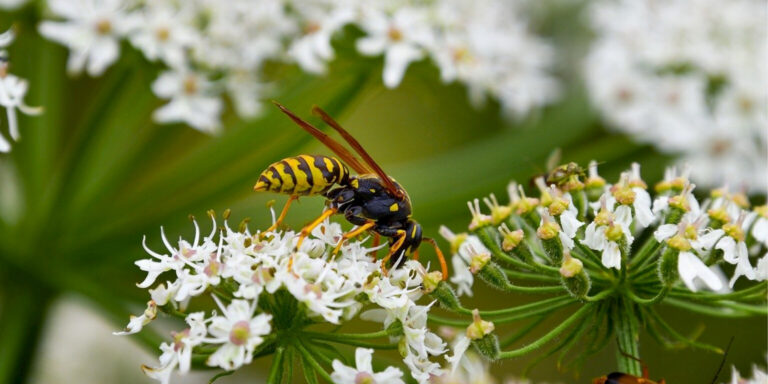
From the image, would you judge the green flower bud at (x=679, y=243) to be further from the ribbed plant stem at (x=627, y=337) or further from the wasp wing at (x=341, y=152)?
the wasp wing at (x=341, y=152)

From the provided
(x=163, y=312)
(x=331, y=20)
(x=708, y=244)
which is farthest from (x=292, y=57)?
(x=708, y=244)

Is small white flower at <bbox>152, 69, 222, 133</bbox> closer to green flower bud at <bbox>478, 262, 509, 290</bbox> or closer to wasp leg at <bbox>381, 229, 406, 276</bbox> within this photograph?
wasp leg at <bbox>381, 229, 406, 276</bbox>

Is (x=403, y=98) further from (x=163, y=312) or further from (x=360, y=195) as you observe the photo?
(x=163, y=312)

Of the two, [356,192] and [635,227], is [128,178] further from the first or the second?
[635,227]

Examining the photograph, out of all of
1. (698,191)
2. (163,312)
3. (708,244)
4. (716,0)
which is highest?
(716,0)

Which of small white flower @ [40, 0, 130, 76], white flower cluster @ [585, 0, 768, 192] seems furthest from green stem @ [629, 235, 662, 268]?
small white flower @ [40, 0, 130, 76]

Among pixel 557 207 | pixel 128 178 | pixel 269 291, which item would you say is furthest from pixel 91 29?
pixel 557 207

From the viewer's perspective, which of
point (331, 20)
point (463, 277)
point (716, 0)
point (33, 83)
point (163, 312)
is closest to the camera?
point (163, 312)
